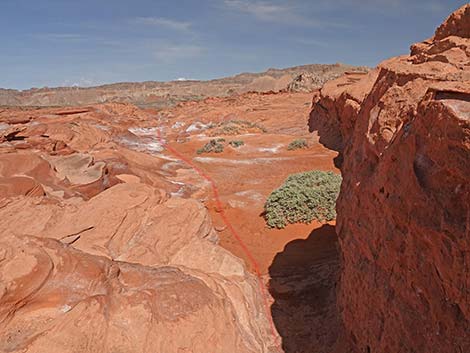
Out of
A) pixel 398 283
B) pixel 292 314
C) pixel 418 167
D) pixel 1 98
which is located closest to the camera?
pixel 418 167

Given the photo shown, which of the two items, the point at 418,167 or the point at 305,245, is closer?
the point at 418,167

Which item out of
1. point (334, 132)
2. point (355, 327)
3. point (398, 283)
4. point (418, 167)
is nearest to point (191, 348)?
point (355, 327)

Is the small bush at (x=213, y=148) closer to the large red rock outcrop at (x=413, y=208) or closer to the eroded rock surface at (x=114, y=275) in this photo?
the eroded rock surface at (x=114, y=275)

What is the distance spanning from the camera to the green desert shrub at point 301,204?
896 centimetres

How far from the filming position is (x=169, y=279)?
4660mm

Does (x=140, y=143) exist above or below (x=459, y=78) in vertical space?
below

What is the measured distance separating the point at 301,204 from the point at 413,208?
20.5 ft

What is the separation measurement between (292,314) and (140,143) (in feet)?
55.9

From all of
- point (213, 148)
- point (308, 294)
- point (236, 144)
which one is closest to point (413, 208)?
point (308, 294)

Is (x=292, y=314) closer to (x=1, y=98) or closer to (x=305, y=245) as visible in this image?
(x=305, y=245)

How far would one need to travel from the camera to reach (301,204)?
30.1 feet

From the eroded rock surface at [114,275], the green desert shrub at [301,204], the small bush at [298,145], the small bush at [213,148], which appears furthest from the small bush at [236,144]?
the eroded rock surface at [114,275]

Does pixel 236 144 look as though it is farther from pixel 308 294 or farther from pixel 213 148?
pixel 308 294

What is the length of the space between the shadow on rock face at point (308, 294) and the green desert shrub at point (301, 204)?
22.2 inches
